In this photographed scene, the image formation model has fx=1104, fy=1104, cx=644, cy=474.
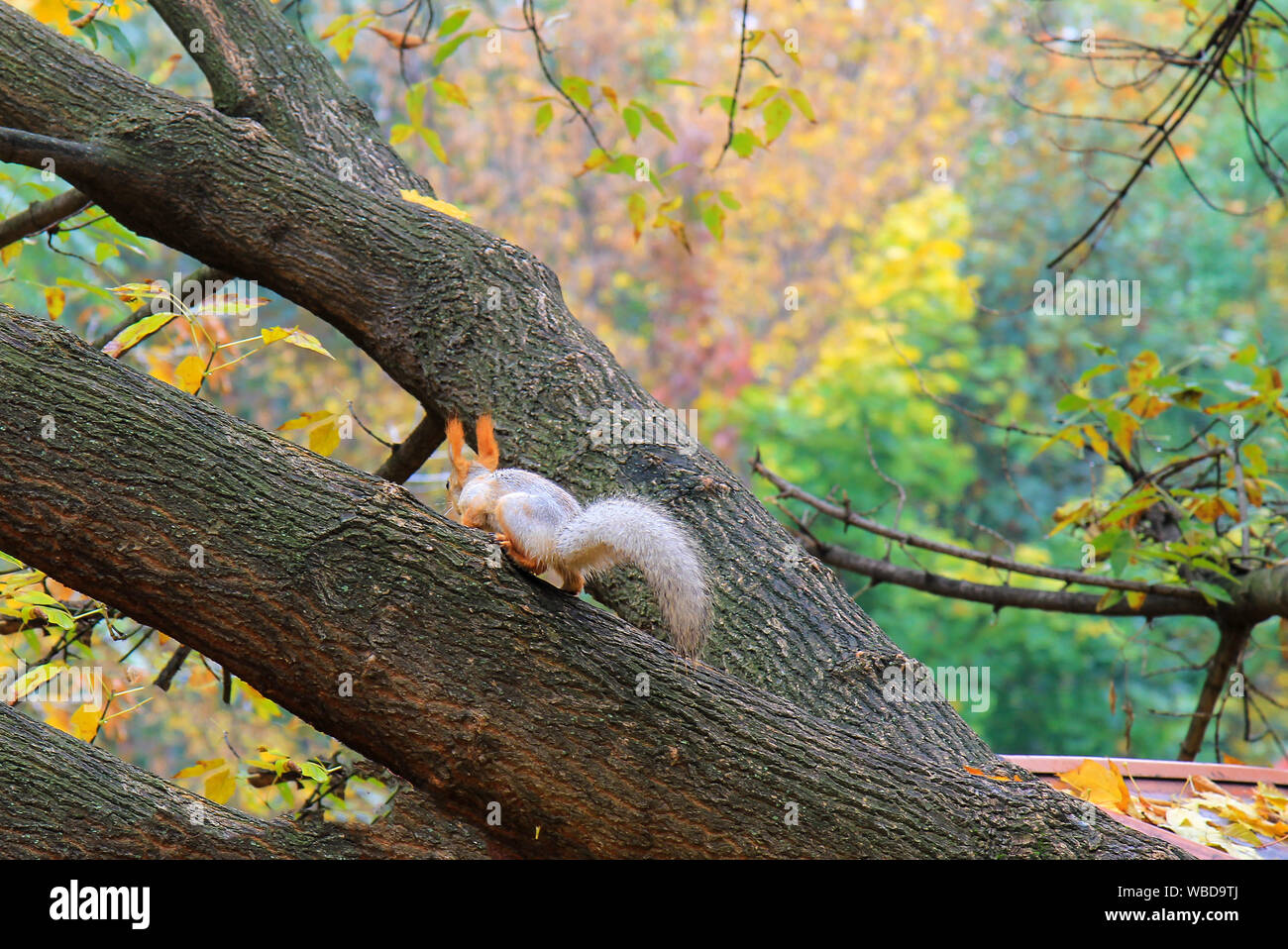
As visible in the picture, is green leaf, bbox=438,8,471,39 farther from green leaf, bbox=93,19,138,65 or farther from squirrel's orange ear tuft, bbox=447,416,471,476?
squirrel's orange ear tuft, bbox=447,416,471,476

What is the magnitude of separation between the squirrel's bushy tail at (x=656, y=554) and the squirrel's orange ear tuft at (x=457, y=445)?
2.01 feet

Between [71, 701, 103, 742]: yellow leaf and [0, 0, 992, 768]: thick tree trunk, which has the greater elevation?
[0, 0, 992, 768]: thick tree trunk

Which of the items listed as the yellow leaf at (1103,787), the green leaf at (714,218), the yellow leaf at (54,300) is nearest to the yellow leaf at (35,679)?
the yellow leaf at (54,300)

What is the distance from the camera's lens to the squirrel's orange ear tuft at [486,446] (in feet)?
8.29

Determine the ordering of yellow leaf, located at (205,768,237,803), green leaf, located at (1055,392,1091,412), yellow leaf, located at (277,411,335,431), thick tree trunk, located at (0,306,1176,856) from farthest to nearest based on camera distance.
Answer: green leaf, located at (1055,392,1091,412)
yellow leaf, located at (277,411,335,431)
yellow leaf, located at (205,768,237,803)
thick tree trunk, located at (0,306,1176,856)

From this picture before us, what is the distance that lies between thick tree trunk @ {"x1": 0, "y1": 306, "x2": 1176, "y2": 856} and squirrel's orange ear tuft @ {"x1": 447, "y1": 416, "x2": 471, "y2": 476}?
2.12ft

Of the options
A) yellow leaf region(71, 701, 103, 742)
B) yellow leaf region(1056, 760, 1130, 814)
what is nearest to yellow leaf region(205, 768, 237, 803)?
yellow leaf region(71, 701, 103, 742)

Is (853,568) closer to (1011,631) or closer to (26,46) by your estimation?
(26,46)

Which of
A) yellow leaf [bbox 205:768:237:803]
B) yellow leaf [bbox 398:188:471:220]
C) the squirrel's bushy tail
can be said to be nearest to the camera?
the squirrel's bushy tail

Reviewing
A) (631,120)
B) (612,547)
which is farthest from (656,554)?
(631,120)

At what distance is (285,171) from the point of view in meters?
2.76

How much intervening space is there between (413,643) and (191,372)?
44.6 inches

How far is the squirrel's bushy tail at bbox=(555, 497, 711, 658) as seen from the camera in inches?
75.2
